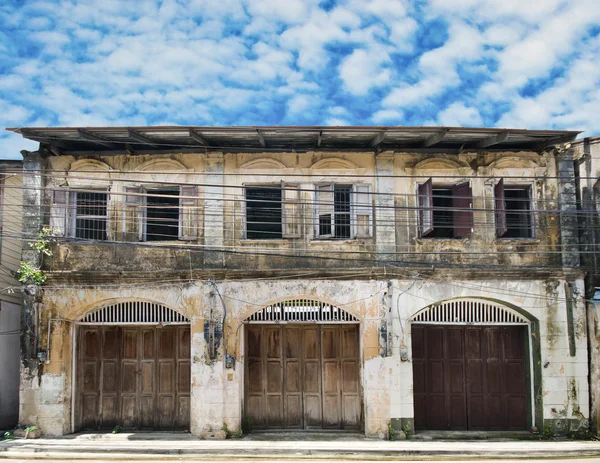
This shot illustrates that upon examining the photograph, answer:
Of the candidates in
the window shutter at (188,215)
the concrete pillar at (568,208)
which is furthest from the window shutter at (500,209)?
the window shutter at (188,215)

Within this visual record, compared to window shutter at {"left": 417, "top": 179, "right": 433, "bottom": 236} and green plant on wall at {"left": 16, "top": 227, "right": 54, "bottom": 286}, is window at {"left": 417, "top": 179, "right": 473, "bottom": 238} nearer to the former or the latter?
window shutter at {"left": 417, "top": 179, "right": 433, "bottom": 236}

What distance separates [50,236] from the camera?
569 inches

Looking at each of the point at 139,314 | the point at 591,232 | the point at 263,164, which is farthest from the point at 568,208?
the point at 139,314

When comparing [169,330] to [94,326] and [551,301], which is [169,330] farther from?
[551,301]

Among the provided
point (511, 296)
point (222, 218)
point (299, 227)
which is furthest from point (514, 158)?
point (222, 218)

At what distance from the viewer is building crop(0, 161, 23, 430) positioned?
48.9 feet

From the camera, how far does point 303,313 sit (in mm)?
14562

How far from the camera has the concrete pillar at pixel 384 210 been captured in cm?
1456

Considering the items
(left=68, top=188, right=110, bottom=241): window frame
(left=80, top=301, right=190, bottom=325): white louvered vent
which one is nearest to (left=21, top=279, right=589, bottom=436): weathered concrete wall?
(left=80, top=301, right=190, bottom=325): white louvered vent

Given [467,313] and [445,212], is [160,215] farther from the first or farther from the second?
[467,313]

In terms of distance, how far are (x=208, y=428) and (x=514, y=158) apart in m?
9.83

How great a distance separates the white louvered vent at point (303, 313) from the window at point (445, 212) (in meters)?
2.79

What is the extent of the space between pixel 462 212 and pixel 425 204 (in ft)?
3.14

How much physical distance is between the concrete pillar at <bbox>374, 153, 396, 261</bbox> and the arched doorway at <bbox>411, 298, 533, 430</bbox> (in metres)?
2.02
